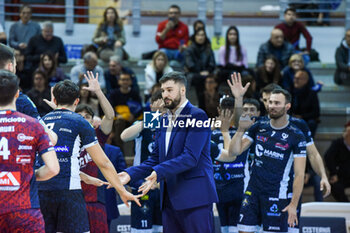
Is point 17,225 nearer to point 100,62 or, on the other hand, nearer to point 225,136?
point 225,136

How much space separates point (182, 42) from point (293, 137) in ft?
21.3

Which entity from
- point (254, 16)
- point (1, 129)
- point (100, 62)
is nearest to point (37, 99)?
point (100, 62)

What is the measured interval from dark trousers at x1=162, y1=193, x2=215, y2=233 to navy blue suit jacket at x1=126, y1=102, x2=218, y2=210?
3.6 inches

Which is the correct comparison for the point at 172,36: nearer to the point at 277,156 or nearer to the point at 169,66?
the point at 169,66

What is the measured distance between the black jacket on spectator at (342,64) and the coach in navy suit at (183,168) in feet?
26.9

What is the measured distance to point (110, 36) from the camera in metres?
13.9

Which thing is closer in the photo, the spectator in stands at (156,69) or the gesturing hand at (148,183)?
the gesturing hand at (148,183)

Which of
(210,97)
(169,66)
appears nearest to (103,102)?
(210,97)

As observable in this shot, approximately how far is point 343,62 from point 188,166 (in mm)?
8740

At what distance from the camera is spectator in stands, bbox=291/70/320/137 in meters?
12.4

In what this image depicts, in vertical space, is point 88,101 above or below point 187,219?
above

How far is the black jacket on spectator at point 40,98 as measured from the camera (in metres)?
11.4

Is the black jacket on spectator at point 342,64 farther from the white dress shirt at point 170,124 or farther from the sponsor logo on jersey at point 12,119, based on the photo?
the sponsor logo on jersey at point 12,119

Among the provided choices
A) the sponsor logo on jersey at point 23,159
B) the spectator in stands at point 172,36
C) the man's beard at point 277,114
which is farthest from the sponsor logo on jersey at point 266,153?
the spectator in stands at point 172,36
